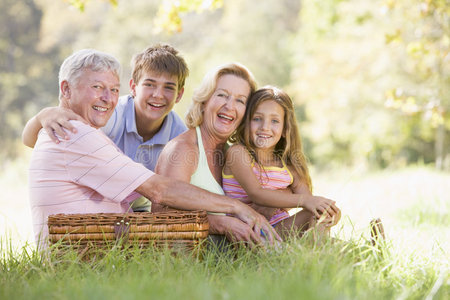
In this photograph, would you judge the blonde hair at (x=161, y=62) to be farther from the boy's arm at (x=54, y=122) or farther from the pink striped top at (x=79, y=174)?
the pink striped top at (x=79, y=174)

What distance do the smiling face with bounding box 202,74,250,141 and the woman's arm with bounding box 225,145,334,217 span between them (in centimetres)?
17

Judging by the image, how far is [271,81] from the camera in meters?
19.3

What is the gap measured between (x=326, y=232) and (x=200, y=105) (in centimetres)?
133

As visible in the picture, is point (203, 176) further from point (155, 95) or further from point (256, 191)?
point (155, 95)

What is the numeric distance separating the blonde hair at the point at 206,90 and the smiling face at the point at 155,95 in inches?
18.5

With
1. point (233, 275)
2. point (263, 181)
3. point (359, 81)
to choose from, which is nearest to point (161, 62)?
point (263, 181)

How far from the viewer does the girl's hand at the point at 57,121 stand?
10.4ft

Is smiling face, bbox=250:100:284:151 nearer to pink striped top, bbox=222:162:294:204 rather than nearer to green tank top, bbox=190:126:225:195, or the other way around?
pink striped top, bbox=222:162:294:204

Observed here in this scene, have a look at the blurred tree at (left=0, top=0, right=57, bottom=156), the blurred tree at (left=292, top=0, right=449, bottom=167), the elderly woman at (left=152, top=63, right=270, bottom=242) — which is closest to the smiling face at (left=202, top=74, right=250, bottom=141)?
the elderly woman at (left=152, top=63, right=270, bottom=242)

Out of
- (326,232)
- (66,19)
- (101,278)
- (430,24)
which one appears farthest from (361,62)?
(66,19)

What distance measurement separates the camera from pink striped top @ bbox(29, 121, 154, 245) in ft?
10.3

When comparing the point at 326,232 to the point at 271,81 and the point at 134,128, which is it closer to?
the point at 134,128

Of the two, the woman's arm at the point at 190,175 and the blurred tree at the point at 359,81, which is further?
the blurred tree at the point at 359,81

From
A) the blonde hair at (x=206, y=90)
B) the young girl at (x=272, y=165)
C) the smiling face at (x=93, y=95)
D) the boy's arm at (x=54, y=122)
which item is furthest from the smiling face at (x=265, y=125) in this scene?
the boy's arm at (x=54, y=122)
